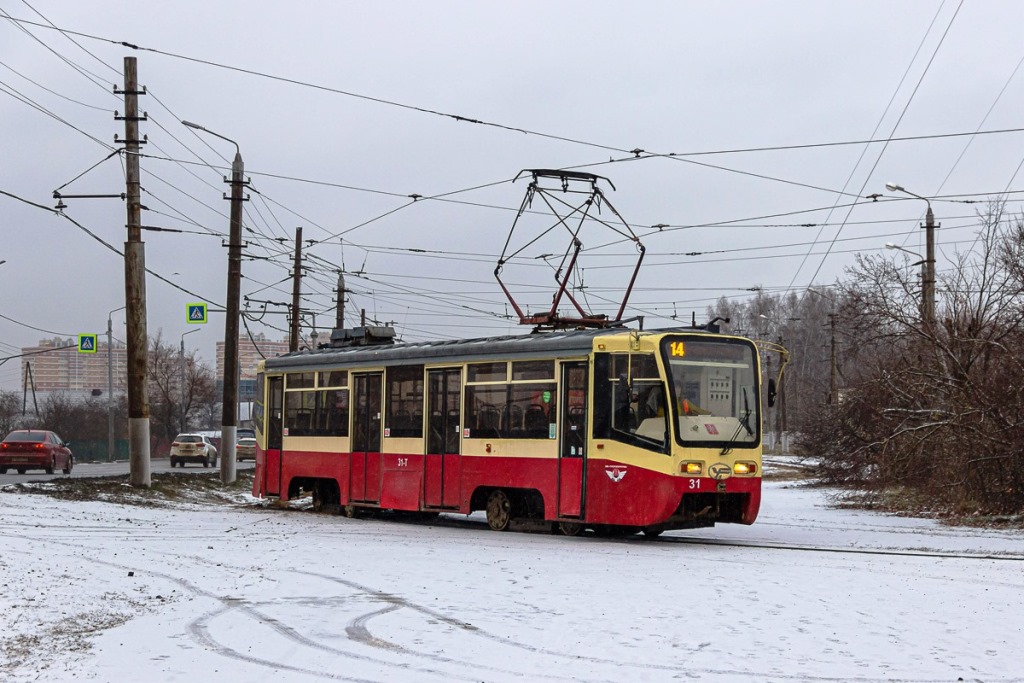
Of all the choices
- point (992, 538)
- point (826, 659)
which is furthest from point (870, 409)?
point (826, 659)

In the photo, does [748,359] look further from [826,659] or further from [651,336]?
[826,659]

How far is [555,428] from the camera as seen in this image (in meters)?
19.2

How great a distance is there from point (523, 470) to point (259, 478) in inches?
340

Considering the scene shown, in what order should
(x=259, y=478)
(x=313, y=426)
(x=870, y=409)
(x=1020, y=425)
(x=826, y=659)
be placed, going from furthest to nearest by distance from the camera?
1. (x=870, y=409)
2. (x=259, y=478)
3. (x=313, y=426)
4. (x=1020, y=425)
5. (x=826, y=659)

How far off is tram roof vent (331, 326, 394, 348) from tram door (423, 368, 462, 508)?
3593mm

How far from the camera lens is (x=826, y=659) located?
9461 millimetres

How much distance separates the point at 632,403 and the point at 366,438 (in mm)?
6739

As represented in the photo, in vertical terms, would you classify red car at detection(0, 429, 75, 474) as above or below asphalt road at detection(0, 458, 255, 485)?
above

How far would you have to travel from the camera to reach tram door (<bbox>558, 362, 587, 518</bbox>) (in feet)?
61.8

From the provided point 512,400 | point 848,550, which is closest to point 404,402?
point 512,400

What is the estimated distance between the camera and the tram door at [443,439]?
21172mm

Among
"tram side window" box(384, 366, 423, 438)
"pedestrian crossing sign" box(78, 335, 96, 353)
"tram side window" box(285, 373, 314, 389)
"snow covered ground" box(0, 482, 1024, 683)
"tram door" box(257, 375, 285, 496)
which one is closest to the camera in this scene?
"snow covered ground" box(0, 482, 1024, 683)

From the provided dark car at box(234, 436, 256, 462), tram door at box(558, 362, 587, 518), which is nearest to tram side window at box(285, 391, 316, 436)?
tram door at box(558, 362, 587, 518)

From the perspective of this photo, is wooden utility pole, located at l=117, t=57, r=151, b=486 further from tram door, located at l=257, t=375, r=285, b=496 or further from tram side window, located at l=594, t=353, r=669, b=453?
tram side window, located at l=594, t=353, r=669, b=453
